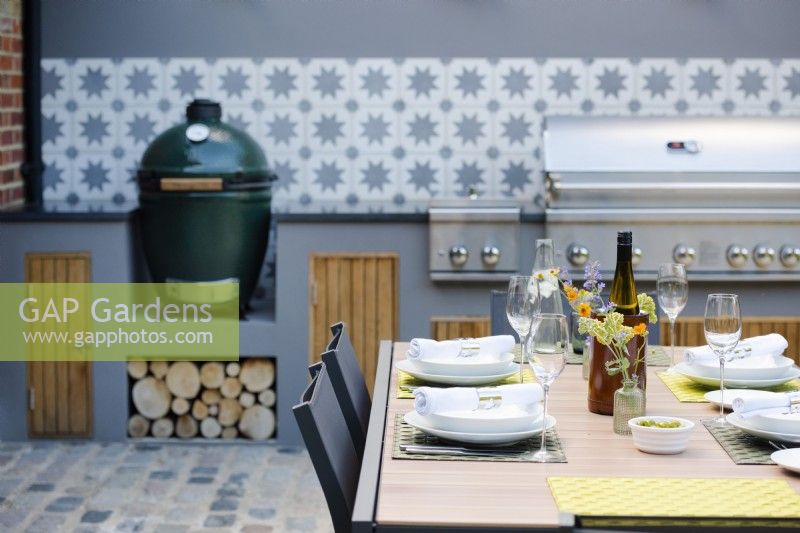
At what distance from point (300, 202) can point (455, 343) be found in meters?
2.76

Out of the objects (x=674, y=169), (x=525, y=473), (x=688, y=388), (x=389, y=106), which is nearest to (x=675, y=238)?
(x=674, y=169)

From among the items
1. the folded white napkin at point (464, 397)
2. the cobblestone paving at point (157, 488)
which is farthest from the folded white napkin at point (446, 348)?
the cobblestone paving at point (157, 488)

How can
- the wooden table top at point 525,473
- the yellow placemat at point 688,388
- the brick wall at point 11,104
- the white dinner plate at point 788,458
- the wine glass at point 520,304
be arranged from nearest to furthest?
the wooden table top at point 525,473
the white dinner plate at point 788,458
the wine glass at point 520,304
the yellow placemat at point 688,388
the brick wall at point 11,104

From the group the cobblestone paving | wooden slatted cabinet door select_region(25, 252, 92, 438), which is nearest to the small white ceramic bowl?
the cobblestone paving

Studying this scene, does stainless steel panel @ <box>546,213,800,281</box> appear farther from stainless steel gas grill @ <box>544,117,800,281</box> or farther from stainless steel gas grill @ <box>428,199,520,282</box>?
stainless steel gas grill @ <box>428,199,520,282</box>

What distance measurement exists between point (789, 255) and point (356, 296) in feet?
5.76

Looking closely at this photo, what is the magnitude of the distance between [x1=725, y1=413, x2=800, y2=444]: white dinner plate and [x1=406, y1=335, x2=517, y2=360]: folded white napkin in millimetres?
754

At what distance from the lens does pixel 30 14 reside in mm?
5668

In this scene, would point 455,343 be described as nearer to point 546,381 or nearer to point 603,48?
point 546,381

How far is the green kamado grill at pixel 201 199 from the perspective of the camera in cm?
507

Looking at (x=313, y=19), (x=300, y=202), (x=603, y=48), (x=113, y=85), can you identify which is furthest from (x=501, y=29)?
(x=113, y=85)

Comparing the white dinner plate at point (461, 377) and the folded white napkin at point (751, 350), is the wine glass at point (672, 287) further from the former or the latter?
the white dinner plate at point (461, 377)

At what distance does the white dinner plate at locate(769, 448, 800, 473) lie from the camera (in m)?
2.19

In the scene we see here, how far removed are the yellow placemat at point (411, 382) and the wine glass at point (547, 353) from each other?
0.51 m
